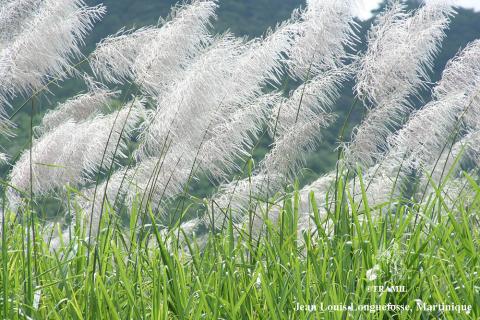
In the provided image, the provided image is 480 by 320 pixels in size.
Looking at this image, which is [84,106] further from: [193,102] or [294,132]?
[294,132]

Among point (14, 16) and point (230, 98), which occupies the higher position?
point (14, 16)

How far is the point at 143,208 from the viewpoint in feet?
11.3

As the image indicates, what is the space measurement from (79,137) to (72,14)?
22.7 inches

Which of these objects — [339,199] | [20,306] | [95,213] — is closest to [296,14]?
[339,199]

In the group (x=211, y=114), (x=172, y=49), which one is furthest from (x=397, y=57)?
(x=172, y=49)

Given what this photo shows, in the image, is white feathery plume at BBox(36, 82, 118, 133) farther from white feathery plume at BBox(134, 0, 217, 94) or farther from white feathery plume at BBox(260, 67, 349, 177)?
white feathery plume at BBox(260, 67, 349, 177)

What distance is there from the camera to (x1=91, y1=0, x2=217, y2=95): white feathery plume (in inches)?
130

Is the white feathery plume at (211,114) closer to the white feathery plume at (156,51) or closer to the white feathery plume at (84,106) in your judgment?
the white feathery plume at (156,51)

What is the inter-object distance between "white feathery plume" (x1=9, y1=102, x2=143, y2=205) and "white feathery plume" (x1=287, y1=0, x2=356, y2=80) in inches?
31.4

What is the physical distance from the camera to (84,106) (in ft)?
11.9

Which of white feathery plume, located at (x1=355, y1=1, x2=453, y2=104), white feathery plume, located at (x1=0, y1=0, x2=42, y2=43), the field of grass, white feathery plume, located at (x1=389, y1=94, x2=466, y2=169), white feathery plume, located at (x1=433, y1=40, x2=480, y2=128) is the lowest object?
the field of grass

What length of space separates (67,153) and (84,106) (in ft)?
1.10

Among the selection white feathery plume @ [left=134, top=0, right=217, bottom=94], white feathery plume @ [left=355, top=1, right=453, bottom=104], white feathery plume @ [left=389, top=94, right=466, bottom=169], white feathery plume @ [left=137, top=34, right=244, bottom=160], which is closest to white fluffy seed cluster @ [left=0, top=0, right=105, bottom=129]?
white feathery plume @ [left=134, top=0, right=217, bottom=94]

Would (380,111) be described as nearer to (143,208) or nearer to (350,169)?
(350,169)
